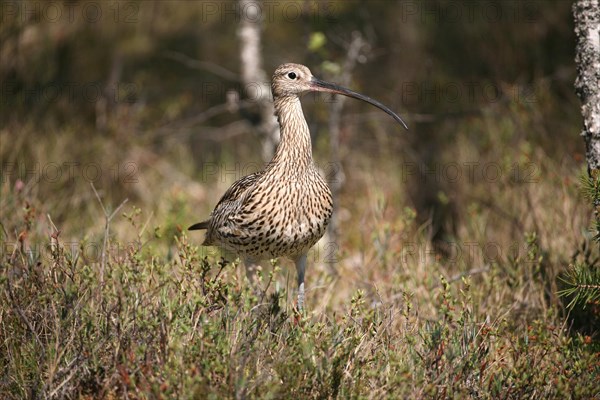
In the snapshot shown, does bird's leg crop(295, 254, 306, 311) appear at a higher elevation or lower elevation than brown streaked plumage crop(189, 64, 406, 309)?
lower

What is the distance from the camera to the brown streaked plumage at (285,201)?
176 inches

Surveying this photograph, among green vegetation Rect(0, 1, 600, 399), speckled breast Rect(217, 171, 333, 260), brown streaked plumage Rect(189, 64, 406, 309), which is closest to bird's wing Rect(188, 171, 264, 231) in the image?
brown streaked plumage Rect(189, 64, 406, 309)

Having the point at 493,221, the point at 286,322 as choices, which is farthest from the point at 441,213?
the point at 286,322

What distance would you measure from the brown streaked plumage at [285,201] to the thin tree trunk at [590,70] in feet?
4.35

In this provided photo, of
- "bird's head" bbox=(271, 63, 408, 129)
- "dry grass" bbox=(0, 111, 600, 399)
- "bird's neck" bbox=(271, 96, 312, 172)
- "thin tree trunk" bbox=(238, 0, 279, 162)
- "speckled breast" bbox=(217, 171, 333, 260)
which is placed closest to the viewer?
"dry grass" bbox=(0, 111, 600, 399)

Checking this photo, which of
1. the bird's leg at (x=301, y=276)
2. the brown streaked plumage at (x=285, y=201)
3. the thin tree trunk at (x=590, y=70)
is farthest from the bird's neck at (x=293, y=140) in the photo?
the thin tree trunk at (x=590, y=70)

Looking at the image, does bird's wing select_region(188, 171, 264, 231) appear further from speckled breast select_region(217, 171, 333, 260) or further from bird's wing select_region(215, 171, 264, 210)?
speckled breast select_region(217, 171, 333, 260)

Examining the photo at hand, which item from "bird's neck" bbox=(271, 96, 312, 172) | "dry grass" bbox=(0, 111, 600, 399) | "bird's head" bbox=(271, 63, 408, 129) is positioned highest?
"bird's head" bbox=(271, 63, 408, 129)

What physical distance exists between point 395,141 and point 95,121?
3080 millimetres

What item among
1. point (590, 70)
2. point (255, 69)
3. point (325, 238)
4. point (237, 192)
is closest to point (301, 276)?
point (237, 192)

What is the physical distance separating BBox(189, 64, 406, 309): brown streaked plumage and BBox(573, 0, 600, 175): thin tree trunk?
1.33 metres

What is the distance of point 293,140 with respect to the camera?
184 inches

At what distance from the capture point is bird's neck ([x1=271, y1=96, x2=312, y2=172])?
15.2 feet

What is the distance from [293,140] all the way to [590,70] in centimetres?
171
